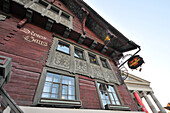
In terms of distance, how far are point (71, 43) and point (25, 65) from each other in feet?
12.3

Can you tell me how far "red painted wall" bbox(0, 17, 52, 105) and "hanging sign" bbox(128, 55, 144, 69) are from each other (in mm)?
7386

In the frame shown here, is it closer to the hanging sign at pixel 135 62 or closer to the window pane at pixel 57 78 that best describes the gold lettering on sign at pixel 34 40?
the window pane at pixel 57 78

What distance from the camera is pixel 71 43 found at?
6859 mm

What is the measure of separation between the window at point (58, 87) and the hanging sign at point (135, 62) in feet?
19.7

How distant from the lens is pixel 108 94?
5.54m

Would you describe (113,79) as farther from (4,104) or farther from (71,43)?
(4,104)

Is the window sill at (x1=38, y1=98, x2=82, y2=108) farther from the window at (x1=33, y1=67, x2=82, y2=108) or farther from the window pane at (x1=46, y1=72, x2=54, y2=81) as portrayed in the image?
the window pane at (x1=46, y1=72, x2=54, y2=81)

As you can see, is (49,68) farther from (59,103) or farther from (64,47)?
(64,47)

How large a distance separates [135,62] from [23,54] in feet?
28.1

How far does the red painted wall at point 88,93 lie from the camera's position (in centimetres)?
422

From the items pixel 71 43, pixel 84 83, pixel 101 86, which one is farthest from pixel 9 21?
pixel 101 86

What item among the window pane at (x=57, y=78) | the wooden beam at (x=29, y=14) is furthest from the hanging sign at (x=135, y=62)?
the wooden beam at (x=29, y=14)

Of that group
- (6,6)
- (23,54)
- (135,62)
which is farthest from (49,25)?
(135,62)

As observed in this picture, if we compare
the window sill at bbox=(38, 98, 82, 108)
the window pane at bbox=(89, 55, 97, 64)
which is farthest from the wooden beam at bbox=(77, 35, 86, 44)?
the window sill at bbox=(38, 98, 82, 108)
